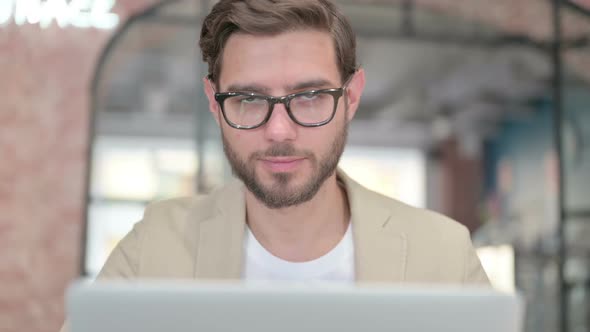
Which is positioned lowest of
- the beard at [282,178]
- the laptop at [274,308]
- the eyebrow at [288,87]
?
the laptop at [274,308]

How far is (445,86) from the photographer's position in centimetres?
586

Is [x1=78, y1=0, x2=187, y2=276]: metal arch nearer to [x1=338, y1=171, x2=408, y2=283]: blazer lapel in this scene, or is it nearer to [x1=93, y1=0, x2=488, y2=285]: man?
[x1=93, y1=0, x2=488, y2=285]: man

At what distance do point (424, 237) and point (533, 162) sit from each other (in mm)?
4562

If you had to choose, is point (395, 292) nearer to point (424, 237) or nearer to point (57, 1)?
point (424, 237)

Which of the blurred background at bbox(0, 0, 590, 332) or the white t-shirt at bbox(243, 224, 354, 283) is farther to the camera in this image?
the blurred background at bbox(0, 0, 590, 332)

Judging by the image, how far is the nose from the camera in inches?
55.4

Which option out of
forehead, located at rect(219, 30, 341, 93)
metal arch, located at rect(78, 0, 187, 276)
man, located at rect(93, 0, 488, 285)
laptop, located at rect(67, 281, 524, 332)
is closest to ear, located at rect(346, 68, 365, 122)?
man, located at rect(93, 0, 488, 285)

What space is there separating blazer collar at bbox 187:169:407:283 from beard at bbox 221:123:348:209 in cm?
17

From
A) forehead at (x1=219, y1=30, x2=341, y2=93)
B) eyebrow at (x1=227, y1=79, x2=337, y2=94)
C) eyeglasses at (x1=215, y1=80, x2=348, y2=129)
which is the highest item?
forehead at (x1=219, y1=30, x2=341, y2=93)

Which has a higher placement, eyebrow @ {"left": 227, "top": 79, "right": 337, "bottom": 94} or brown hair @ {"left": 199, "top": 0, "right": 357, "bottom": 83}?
brown hair @ {"left": 199, "top": 0, "right": 357, "bottom": 83}

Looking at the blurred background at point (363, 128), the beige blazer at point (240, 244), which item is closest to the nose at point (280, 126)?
the beige blazer at point (240, 244)

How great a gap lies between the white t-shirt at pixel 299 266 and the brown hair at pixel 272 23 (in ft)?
1.28

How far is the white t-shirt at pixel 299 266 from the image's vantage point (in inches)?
61.9

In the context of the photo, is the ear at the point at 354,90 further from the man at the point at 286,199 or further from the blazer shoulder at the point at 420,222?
the blazer shoulder at the point at 420,222
